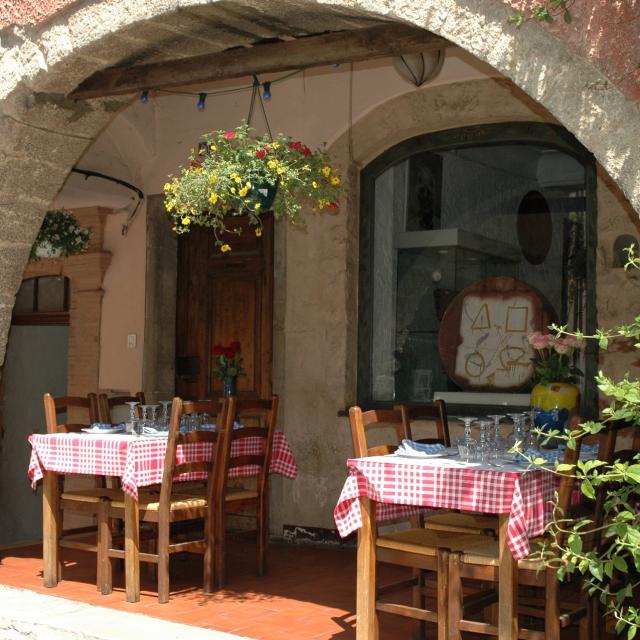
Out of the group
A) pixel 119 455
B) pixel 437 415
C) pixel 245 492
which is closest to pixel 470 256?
pixel 437 415

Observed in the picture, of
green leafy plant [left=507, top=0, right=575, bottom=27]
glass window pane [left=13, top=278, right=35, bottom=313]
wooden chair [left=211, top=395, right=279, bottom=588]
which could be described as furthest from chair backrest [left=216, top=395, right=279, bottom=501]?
glass window pane [left=13, top=278, right=35, bottom=313]

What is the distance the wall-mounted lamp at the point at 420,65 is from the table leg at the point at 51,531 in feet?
10.5

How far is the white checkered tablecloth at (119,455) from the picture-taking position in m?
5.35

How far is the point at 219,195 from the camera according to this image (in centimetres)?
504

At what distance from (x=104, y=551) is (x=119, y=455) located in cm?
51

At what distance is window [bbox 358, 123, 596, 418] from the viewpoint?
6.79 m

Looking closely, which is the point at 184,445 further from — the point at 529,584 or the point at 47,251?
the point at 47,251

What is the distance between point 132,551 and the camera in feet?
17.6

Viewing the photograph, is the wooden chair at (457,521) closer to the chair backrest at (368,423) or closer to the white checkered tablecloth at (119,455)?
the chair backrest at (368,423)

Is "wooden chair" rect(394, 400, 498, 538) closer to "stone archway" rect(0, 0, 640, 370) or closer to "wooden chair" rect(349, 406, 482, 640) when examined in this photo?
"wooden chair" rect(349, 406, 482, 640)

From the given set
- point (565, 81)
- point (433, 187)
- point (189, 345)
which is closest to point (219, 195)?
point (565, 81)

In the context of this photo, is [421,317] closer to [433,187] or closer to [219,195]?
[433,187]

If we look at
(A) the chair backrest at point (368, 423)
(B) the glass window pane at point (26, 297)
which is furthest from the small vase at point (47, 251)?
(A) the chair backrest at point (368, 423)

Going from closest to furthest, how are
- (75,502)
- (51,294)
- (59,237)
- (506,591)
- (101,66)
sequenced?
(506,591) → (101,66) → (75,502) → (59,237) → (51,294)
